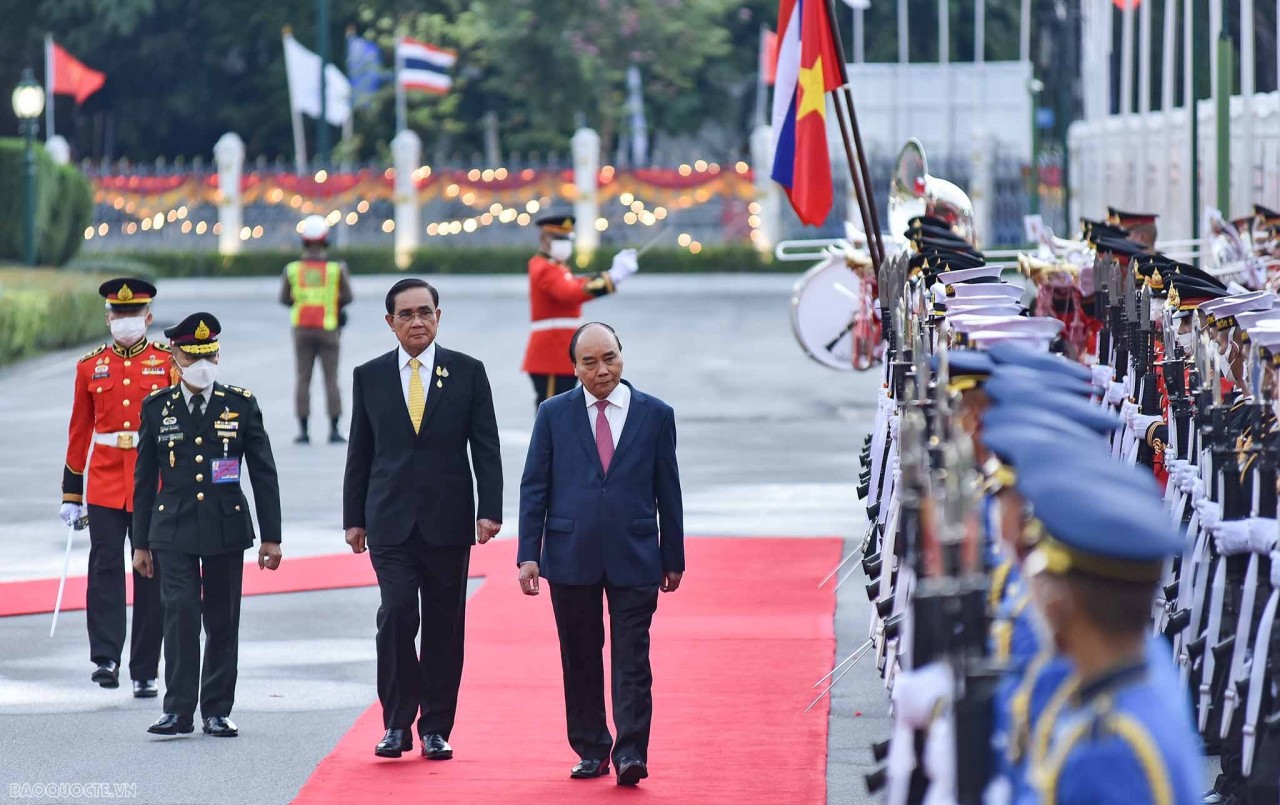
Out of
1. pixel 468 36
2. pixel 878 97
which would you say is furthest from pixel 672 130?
pixel 878 97

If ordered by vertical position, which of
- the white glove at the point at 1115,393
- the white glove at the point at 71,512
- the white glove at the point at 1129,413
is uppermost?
the white glove at the point at 1115,393

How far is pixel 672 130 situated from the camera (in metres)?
55.3

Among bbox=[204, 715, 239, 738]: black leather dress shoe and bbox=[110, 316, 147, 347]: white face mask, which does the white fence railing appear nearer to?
bbox=[110, 316, 147, 347]: white face mask

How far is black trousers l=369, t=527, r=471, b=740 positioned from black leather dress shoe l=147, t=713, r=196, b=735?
860 millimetres

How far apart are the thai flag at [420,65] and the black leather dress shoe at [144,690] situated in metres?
37.2

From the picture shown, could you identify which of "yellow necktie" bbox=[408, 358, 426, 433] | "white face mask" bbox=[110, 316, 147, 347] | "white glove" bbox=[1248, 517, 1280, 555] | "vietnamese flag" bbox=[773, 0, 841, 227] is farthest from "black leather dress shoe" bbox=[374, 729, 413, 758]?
"vietnamese flag" bbox=[773, 0, 841, 227]

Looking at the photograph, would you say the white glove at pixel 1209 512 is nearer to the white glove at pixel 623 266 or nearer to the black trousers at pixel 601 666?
the black trousers at pixel 601 666

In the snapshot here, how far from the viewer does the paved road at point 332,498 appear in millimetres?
8367

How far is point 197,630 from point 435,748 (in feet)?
3.61

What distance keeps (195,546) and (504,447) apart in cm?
966

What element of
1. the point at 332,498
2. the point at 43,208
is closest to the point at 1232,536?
the point at 332,498

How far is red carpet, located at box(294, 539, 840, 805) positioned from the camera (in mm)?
7727

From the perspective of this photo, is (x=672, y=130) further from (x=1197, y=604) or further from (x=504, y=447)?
(x=1197, y=604)

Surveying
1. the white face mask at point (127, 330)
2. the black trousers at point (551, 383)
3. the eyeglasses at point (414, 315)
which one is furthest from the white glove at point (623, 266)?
the eyeglasses at point (414, 315)
